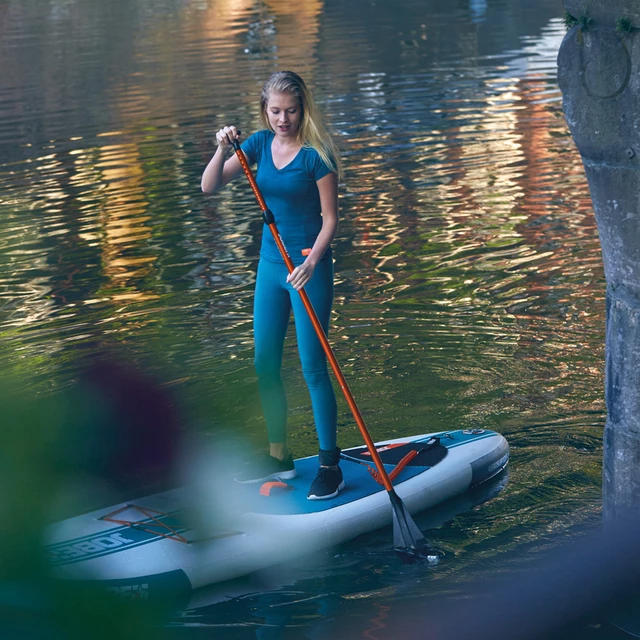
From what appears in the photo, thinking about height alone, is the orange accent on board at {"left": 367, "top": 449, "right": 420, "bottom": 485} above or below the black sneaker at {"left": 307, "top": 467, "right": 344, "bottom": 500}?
below

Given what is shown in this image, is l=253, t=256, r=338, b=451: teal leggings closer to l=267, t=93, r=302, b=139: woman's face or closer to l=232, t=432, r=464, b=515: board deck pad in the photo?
l=232, t=432, r=464, b=515: board deck pad

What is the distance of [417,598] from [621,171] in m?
1.95

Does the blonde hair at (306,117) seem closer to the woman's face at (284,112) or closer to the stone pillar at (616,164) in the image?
the woman's face at (284,112)

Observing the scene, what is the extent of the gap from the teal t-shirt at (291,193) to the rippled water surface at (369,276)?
0.89m

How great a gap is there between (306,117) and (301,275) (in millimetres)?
679

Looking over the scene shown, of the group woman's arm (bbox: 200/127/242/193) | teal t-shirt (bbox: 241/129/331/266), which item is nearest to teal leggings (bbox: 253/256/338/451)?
teal t-shirt (bbox: 241/129/331/266)

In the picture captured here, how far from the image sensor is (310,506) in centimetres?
468

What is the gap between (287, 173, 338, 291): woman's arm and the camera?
166 inches

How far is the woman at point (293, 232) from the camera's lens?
4.18m

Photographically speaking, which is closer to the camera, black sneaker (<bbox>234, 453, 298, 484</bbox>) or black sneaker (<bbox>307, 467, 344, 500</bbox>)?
black sneaker (<bbox>307, 467, 344, 500</bbox>)

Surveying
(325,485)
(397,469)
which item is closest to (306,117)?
(325,485)

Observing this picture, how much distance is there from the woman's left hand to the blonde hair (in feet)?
1.39

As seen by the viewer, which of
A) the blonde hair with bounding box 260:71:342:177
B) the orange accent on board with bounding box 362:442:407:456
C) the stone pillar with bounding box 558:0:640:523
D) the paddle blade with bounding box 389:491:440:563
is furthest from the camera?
the orange accent on board with bounding box 362:442:407:456

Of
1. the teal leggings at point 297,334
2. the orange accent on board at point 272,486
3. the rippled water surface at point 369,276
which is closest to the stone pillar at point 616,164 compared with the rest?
the rippled water surface at point 369,276
